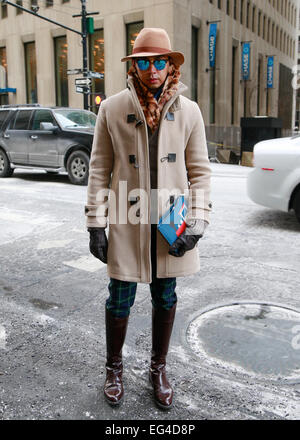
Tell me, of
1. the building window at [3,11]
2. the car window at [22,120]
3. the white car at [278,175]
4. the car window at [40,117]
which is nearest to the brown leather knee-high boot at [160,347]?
the white car at [278,175]

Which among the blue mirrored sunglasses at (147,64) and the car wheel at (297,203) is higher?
the blue mirrored sunglasses at (147,64)

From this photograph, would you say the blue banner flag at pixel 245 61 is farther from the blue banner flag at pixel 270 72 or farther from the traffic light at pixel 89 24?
the traffic light at pixel 89 24

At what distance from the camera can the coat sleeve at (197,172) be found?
2.61 m

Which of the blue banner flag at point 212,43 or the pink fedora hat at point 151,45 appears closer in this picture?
the pink fedora hat at point 151,45

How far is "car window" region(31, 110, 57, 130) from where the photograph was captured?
38.6 feet

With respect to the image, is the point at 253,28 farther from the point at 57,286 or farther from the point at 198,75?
the point at 57,286

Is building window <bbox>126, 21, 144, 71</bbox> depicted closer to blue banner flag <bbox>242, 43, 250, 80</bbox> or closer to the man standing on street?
blue banner flag <bbox>242, 43, 250, 80</bbox>

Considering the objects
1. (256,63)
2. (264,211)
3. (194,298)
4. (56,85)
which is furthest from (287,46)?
(194,298)

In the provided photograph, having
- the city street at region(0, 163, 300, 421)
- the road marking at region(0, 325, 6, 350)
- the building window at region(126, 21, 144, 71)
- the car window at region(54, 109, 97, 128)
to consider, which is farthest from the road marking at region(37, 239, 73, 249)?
the building window at region(126, 21, 144, 71)

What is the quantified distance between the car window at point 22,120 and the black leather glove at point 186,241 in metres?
10.5

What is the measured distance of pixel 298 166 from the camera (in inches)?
249

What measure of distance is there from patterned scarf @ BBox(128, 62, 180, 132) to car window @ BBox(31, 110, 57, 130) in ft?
31.7

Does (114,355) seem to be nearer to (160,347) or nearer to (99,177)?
(160,347)

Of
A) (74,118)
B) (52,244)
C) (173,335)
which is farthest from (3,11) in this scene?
(173,335)
